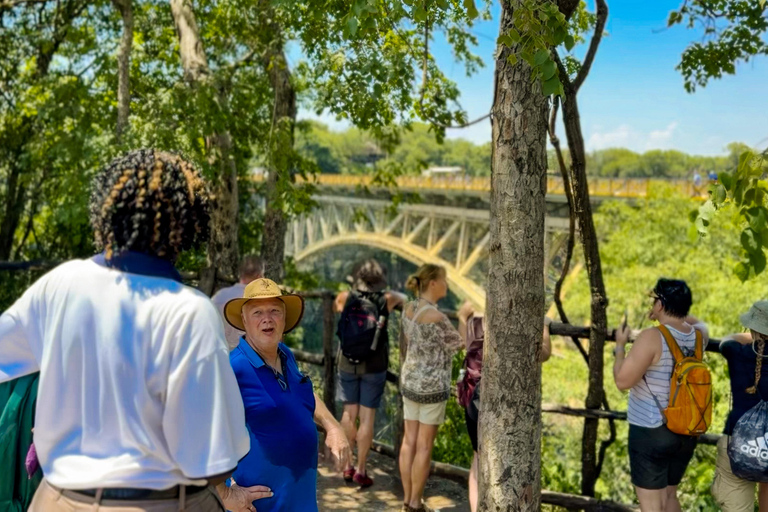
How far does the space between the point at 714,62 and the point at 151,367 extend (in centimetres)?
468

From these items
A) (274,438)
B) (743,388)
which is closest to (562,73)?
(743,388)

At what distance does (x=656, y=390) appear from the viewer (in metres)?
3.23

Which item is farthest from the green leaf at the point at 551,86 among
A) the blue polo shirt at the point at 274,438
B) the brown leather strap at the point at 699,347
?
the brown leather strap at the point at 699,347

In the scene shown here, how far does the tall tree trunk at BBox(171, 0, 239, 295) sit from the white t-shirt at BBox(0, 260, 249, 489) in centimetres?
485

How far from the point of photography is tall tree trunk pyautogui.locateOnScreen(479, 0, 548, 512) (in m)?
2.61

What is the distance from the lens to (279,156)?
21.8 ft

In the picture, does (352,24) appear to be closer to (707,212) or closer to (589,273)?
(707,212)

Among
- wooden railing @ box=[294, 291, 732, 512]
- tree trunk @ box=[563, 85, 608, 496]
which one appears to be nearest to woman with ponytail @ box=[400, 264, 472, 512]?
wooden railing @ box=[294, 291, 732, 512]

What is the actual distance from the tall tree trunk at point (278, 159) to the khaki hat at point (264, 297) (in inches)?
158

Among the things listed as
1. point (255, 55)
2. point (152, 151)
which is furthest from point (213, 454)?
point (255, 55)

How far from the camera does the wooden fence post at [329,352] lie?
16.5 ft

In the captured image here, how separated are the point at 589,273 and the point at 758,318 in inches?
36.7

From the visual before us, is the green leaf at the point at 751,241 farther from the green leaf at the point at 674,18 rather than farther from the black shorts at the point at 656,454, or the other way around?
the green leaf at the point at 674,18

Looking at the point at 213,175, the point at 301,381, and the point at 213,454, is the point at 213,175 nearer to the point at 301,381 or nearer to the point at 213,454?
the point at 301,381
